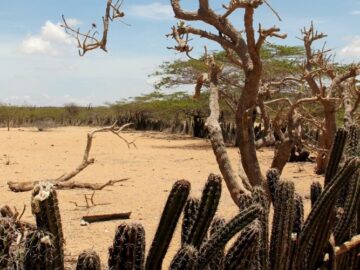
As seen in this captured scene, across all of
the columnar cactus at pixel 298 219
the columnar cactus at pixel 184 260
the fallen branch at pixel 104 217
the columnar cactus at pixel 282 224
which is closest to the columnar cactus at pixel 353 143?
the columnar cactus at pixel 298 219

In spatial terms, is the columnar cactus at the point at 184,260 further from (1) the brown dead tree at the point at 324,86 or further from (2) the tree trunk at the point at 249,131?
(1) the brown dead tree at the point at 324,86

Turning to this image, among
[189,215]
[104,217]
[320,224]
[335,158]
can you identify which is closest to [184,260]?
[189,215]

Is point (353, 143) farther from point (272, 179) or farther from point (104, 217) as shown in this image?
point (104, 217)

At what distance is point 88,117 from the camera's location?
2133 inches

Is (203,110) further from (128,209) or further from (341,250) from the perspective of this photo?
(341,250)

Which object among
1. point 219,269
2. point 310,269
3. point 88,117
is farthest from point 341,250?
point 88,117

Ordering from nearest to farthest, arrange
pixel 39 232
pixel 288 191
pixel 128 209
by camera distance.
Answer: pixel 39 232, pixel 288 191, pixel 128 209

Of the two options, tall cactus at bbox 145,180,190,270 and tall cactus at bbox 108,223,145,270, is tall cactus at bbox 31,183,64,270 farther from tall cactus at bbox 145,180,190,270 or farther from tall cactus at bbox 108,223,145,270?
tall cactus at bbox 145,180,190,270

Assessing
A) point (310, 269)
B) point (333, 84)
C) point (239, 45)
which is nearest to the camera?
point (310, 269)

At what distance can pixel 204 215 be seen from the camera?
3.92 meters

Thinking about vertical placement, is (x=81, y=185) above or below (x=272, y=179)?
below

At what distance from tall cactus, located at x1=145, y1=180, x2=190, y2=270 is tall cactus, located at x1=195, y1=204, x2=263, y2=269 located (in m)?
0.30

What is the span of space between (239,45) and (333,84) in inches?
224

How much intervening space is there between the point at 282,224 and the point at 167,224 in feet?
3.07
